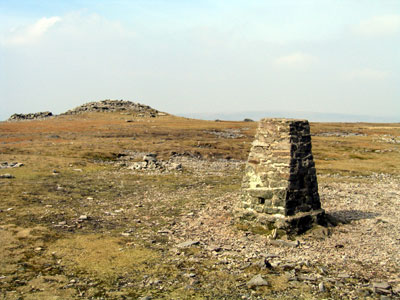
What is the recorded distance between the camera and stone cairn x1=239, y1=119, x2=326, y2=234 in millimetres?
12438

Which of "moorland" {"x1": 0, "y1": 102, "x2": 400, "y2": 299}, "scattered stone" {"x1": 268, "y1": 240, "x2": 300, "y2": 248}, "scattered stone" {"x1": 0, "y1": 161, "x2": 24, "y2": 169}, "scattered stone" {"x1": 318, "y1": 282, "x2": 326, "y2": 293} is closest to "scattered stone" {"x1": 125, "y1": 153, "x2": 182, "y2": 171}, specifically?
"moorland" {"x1": 0, "y1": 102, "x2": 400, "y2": 299}

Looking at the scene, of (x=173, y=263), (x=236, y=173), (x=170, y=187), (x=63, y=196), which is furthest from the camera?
(x=236, y=173)

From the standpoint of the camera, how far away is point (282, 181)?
12508 millimetres

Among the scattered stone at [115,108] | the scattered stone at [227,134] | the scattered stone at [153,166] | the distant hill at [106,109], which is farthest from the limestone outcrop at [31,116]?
the scattered stone at [153,166]

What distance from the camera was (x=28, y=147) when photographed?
3153 cm

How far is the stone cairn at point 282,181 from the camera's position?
1244 centimetres

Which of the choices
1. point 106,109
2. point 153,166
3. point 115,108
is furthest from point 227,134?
point 106,109

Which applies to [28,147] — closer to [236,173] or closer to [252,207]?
[236,173]

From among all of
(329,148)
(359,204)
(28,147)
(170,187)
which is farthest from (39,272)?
(329,148)

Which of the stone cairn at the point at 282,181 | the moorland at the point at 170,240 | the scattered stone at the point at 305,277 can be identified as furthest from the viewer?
the stone cairn at the point at 282,181

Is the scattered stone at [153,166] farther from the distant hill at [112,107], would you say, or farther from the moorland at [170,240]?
the distant hill at [112,107]

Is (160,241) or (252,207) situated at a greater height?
(252,207)

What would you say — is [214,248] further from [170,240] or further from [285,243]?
[285,243]

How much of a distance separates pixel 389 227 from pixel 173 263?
8447 mm
